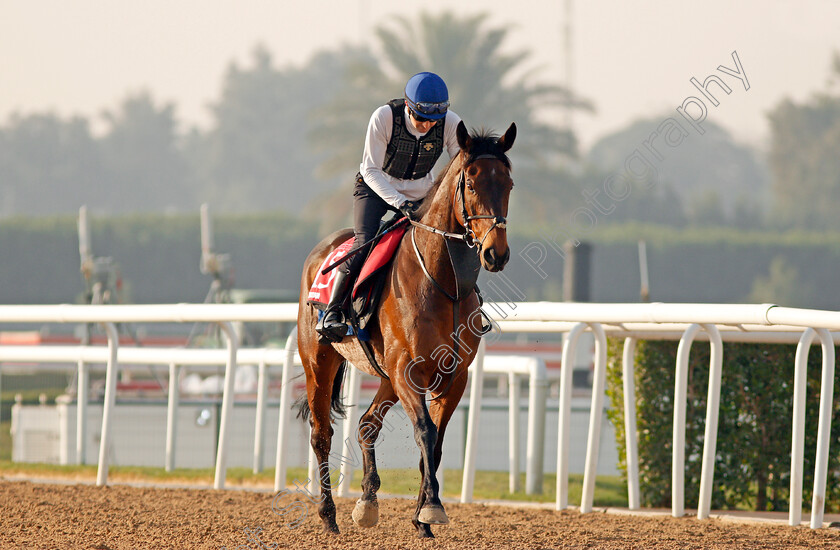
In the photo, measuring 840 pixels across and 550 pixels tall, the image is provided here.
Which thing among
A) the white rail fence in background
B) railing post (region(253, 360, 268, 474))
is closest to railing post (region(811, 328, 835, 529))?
the white rail fence in background

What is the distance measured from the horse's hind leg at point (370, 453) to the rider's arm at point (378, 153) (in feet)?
3.42

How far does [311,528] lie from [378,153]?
2.02 m

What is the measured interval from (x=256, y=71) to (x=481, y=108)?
52856 millimetres

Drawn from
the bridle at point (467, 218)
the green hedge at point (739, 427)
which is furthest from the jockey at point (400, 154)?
the green hedge at point (739, 427)

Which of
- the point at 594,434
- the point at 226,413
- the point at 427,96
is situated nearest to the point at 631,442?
the point at 594,434

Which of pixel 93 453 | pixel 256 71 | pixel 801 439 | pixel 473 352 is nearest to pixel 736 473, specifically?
pixel 801 439

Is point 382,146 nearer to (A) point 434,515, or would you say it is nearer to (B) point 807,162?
(A) point 434,515

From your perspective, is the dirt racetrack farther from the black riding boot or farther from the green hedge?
the black riding boot

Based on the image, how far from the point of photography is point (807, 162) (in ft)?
198

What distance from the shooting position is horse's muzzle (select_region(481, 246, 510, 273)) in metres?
4.75

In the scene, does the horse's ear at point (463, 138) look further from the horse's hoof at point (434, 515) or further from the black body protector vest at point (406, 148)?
the horse's hoof at point (434, 515)

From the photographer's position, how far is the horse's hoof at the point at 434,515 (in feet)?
16.3

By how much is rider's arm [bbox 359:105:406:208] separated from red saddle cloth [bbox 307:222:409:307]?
0.17m

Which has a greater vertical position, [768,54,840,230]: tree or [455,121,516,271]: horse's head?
[768,54,840,230]: tree
